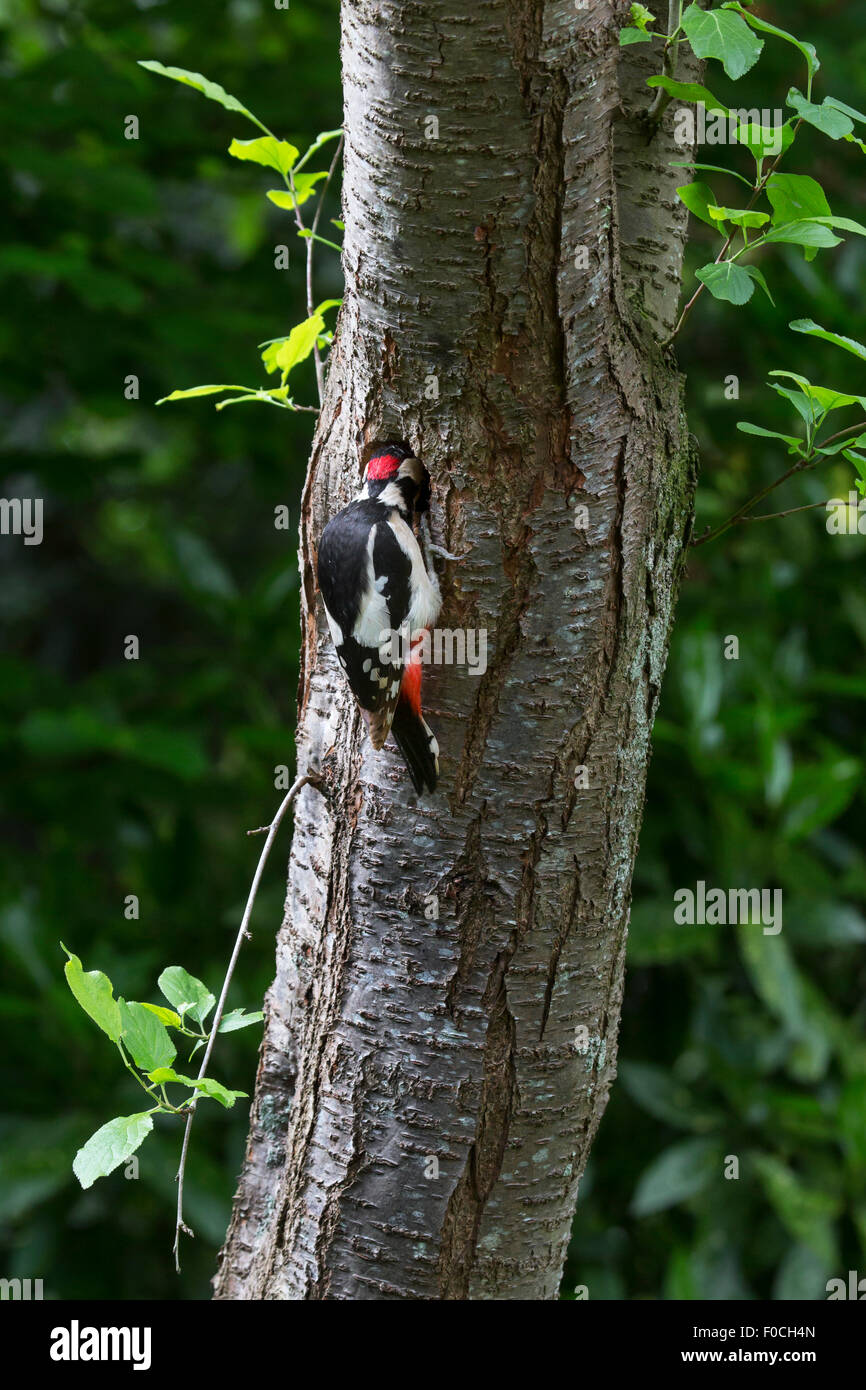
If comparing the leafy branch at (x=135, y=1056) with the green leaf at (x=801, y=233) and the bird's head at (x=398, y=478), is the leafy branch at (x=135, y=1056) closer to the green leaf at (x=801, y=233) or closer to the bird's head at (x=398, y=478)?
the bird's head at (x=398, y=478)

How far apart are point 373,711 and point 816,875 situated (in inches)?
100

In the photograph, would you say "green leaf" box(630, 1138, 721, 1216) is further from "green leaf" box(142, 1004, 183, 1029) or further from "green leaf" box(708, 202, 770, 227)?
"green leaf" box(708, 202, 770, 227)

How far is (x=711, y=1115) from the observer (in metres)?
3.60

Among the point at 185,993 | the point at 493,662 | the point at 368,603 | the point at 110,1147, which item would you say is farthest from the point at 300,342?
the point at 110,1147

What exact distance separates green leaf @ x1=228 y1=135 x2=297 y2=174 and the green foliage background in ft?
5.03

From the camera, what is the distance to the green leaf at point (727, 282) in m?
1.21

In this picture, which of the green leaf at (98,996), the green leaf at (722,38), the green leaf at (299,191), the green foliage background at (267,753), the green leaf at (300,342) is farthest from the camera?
the green foliage background at (267,753)

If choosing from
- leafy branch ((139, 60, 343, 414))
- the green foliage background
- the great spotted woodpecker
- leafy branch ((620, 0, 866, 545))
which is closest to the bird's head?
the great spotted woodpecker

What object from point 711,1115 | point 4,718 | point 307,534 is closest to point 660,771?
point 711,1115

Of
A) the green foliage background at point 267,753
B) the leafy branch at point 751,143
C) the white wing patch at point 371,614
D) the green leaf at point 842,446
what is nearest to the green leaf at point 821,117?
the leafy branch at point 751,143

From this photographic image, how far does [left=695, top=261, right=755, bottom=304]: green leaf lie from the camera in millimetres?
1211

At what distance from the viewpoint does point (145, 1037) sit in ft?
4.10

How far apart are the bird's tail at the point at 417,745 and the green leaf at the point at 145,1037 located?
0.36 m

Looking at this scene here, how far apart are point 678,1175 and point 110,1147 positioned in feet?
8.58
